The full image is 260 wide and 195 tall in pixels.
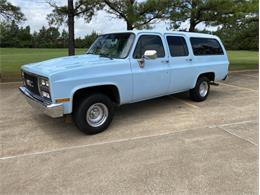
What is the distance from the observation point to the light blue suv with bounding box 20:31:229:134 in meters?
4.43

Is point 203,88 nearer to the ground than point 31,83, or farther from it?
nearer to the ground

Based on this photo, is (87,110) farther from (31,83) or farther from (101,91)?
(31,83)

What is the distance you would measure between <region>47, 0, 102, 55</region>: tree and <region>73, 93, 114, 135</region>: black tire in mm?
7002

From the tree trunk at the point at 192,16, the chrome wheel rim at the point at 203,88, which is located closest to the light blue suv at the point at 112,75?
the chrome wheel rim at the point at 203,88

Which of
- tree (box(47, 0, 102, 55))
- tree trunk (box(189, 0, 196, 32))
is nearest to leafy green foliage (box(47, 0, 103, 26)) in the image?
tree (box(47, 0, 102, 55))

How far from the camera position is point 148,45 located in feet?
18.5

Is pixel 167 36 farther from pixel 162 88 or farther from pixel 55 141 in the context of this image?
pixel 55 141

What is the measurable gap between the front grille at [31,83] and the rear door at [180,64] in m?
2.99

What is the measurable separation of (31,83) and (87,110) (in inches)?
51.1

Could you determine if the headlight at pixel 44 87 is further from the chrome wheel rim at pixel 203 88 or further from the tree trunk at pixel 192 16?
the tree trunk at pixel 192 16

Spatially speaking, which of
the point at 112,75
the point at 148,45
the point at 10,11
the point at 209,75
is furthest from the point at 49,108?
the point at 10,11

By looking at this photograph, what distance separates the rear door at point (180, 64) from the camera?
615cm

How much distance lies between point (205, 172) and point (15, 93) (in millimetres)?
6880

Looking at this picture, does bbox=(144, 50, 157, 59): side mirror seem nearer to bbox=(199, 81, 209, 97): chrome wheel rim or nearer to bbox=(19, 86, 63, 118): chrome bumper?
bbox=(19, 86, 63, 118): chrome bumper
